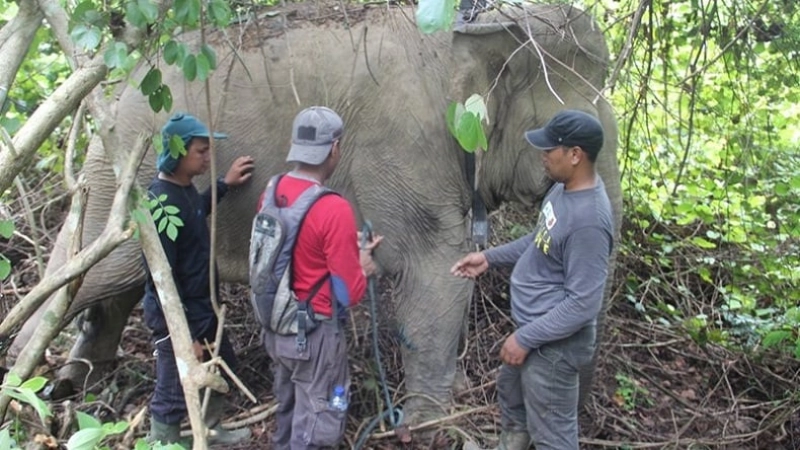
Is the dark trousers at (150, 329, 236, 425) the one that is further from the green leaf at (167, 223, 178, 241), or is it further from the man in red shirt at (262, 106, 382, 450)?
the green leaf at (167, 223, 178, 241)

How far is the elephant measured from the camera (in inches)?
199

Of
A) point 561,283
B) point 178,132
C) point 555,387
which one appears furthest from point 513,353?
point 178,132

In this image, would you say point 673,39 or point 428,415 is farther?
point 673,39

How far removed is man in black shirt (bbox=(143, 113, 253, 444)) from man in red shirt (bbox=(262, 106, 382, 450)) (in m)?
0.48

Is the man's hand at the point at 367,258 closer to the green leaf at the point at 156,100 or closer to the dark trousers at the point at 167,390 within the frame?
the dark trousers at the point at 167,390

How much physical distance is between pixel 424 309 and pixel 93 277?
1.78 metres

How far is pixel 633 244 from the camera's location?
23.3 ft

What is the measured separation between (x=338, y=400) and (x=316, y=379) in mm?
150

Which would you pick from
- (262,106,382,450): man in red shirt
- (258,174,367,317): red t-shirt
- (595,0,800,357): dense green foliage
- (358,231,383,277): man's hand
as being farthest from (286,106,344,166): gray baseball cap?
(595,0,800,357): dense green foliage

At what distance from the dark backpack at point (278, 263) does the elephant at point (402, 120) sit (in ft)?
3.02

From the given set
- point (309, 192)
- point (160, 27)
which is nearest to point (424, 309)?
point (309, 192)

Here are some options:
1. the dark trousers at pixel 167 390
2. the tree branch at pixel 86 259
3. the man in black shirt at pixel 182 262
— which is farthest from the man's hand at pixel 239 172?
the tree branch at pixel 86 259

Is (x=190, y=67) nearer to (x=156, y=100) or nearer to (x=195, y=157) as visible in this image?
(x=156, y=100)

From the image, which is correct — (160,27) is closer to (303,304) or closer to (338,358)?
(303,304)
